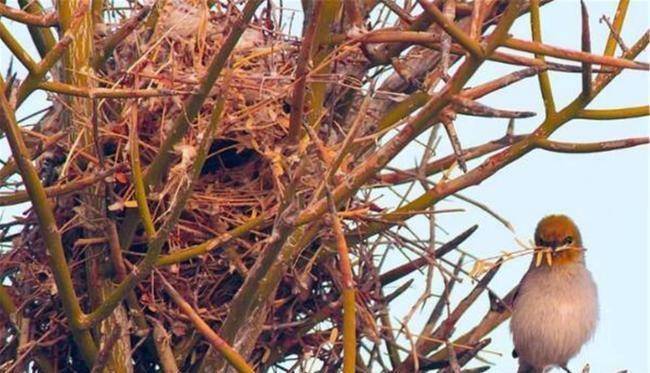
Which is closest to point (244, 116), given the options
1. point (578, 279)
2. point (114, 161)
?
point (114, 161)

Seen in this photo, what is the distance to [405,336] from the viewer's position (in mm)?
3539

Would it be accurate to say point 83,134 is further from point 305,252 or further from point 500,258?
point 500,258

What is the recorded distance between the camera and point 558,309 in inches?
200

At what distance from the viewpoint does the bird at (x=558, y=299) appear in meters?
5.05

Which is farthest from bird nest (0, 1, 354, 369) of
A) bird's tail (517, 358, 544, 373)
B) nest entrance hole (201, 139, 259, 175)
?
bird's tail (517, 358, 544, 373)

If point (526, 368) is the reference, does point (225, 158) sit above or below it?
above

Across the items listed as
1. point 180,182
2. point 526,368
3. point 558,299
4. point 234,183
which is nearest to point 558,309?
point 558,299

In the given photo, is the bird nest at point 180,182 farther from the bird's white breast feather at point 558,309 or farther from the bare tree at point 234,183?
the bird's white breast feather at point 558,309

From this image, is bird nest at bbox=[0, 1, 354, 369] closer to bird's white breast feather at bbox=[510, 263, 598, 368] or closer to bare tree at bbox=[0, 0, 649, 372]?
bare tree at bbox=[0, 0, 649, 372]

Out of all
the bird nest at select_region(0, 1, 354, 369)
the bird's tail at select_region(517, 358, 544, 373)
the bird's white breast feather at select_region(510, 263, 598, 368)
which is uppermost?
the bird nest at select_region(0, 1, 354, 369)

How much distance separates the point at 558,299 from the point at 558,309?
0.13ft

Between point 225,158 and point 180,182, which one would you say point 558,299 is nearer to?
point 225,158

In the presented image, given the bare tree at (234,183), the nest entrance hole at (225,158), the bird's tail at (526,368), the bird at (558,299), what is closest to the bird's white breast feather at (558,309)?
the bird at (558,299)

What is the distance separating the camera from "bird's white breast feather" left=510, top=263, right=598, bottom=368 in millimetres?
5051
